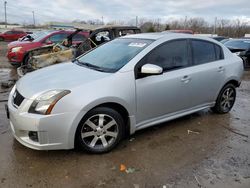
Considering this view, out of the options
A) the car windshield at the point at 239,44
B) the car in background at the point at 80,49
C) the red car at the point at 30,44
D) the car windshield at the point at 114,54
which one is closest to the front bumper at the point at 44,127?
the car windshield at the point at 114,54

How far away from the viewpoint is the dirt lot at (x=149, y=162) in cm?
298

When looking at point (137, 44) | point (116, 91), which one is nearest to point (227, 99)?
point (137, 44)

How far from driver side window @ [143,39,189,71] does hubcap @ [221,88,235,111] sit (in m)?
1.39

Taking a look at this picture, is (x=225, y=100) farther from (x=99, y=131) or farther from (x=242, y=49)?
(x=242, y=49)

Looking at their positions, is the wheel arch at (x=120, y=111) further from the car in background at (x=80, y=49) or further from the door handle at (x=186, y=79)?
the car in background at (x=80, y=49)

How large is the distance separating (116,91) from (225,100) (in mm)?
2833

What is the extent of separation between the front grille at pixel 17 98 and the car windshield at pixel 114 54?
116 centimetres

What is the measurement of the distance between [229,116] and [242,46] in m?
8.04

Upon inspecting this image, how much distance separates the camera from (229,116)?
527 centimetres

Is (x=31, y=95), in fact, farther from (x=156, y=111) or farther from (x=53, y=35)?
(x=53, y=35)

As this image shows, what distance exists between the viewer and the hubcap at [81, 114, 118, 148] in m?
3.41

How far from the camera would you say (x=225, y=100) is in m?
5.27

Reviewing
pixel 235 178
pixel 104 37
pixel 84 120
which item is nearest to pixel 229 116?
pixel 235 178

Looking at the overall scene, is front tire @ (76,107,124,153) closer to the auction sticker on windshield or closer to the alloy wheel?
the auction sticker on windshield
